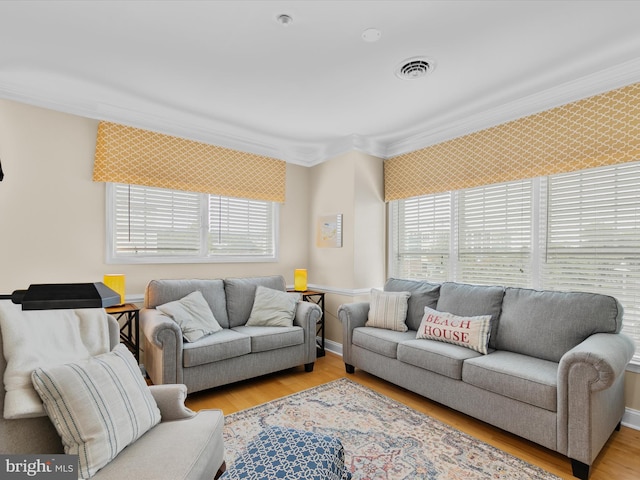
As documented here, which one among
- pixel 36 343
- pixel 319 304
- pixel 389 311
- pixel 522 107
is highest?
pixel 522 107

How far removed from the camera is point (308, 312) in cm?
362

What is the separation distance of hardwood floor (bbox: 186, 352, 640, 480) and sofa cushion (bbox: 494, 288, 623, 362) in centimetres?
62

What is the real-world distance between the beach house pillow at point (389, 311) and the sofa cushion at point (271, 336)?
0.74 meters

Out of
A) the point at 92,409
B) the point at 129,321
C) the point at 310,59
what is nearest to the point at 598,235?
the point at 310,59

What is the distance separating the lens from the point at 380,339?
10.5ft

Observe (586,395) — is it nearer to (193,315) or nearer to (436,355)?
(436,355)

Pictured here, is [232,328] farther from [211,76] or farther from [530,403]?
[530,403]

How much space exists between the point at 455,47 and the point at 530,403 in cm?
236

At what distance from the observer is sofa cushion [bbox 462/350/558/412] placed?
2119 mm

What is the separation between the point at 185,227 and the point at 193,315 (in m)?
1.11

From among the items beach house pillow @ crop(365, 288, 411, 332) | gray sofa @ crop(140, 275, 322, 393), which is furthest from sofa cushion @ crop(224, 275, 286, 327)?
beach house pillow @ crop(365, 288, 411, 332)

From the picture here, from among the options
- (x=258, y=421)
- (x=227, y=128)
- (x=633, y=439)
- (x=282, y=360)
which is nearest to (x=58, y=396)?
(x=258, y=421)

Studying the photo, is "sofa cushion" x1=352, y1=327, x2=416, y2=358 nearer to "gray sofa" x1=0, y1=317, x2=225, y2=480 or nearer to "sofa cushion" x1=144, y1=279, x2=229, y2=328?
"sofa cushion" x1=144, y1=279, x2=229, y2=328

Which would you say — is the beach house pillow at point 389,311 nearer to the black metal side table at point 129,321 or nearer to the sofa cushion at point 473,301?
the sofa cushion at point 473,301
